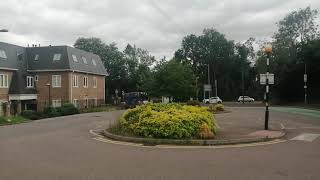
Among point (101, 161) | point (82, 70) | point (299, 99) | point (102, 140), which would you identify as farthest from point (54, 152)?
point (299, 99)

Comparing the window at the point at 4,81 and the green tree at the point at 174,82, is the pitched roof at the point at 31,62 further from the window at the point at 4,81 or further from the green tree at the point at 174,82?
the green tree at the point at 174,82

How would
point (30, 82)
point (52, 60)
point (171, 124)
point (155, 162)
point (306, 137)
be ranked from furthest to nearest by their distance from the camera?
1. point (52, 60)
2. point (30, 82)
3. point (306, 137)
4. point (171, 124)
5. point (155, 162)

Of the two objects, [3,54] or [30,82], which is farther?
[30,82]

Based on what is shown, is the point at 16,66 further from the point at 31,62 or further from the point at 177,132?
the point at 177,132

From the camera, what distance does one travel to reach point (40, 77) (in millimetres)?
58188

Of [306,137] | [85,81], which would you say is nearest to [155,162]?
[306,137]

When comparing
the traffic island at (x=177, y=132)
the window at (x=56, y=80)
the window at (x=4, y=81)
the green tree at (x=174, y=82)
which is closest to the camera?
the traffic island at (x=177, y=132)

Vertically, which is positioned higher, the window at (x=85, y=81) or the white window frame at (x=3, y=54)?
the white window frame at (x=3, y=54)

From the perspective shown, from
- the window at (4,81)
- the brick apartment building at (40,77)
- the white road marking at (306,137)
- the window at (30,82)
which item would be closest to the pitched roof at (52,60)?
the brick apartment building at (40,77)

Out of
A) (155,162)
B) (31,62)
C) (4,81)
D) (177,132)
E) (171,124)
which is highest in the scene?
(31,62)

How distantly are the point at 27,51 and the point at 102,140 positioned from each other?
45444 mm

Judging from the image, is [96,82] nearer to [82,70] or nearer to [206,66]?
[82,70]

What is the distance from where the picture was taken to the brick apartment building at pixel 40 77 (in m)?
53.5

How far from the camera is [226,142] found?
16.3m
